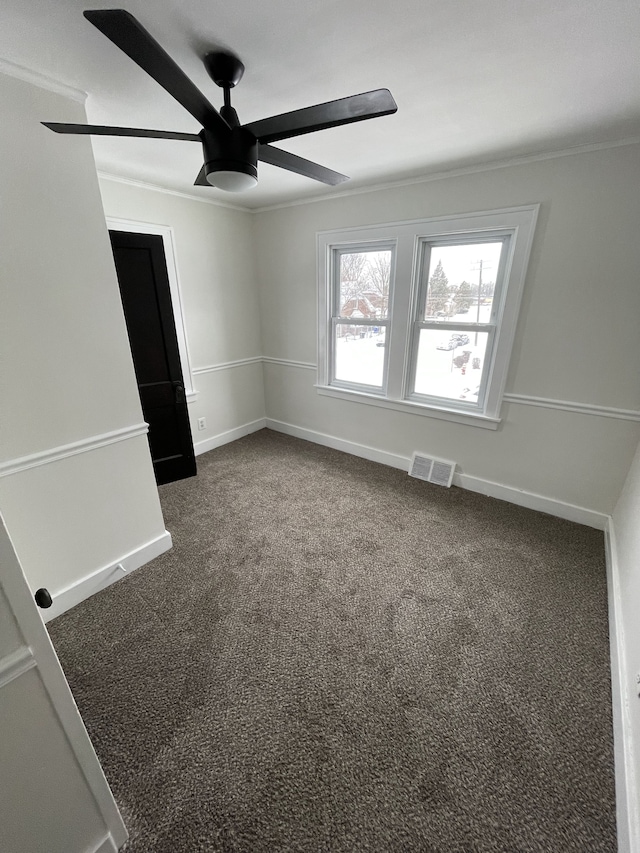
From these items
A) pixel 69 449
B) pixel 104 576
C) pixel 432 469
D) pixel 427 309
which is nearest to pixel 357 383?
pixel 427 309

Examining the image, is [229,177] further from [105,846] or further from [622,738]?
[622,738]

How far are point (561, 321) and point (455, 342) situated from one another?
0.71m

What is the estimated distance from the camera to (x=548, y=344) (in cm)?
226

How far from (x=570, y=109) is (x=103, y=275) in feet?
7.66

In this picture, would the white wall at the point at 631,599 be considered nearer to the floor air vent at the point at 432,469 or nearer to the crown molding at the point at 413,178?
the floor air vent at the point at 432,469

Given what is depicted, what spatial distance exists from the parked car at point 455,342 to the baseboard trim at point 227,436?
2.31 m

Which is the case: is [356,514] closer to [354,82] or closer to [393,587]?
[393,587]

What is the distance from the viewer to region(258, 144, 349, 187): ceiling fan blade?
4.22 ft

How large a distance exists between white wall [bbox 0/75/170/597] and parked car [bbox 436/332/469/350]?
2.30 metres

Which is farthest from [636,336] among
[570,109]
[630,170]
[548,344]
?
[570,109]

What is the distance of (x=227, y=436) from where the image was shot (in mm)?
3770

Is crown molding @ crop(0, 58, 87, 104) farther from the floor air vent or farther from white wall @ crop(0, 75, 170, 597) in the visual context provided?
the floor air vent

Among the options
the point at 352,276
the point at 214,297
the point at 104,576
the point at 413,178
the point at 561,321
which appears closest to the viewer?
the point at 104,576

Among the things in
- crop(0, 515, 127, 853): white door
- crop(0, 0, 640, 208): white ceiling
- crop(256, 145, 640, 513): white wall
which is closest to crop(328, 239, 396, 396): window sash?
crop(256, 145, 640, 513): white wall
